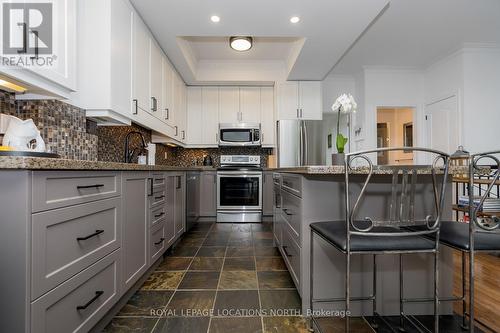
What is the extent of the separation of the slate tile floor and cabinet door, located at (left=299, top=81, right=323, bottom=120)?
2435mm

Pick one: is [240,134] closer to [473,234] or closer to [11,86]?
[11,86]

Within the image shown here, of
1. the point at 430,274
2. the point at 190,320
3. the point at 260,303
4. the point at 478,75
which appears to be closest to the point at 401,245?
the point at 430,274

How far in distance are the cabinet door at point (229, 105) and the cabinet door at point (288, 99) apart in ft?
2.65

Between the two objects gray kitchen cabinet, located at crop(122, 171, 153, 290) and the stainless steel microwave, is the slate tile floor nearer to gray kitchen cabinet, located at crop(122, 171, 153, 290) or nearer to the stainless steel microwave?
gray kitchen cabinet, located at crop(122, 171, 153, 290)

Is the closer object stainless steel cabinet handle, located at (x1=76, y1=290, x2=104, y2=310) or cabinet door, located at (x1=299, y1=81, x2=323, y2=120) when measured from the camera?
stainless steel cabinet handle, located at (x1=76, y1=290, x2=104, y2=310)

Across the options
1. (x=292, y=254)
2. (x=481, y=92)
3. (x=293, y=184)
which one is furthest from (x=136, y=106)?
(x=481, y=92)

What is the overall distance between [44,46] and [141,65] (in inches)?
44.2

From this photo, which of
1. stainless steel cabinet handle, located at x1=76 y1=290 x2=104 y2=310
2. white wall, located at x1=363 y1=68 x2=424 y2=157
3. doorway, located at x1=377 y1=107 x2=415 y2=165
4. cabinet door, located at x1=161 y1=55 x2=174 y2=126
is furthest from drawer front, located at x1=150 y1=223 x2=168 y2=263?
doorway, located at x1=377 y1=107 x2=415 y2=165

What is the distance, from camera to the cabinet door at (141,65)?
2.23m

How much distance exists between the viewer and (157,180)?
2066mm

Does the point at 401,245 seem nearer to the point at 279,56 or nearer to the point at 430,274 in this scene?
the point at 430,274

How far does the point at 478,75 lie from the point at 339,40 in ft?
8.32

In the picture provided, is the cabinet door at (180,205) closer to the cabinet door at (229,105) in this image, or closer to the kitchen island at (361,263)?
the kitchen island at (361,263)

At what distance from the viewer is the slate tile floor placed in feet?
4.49
